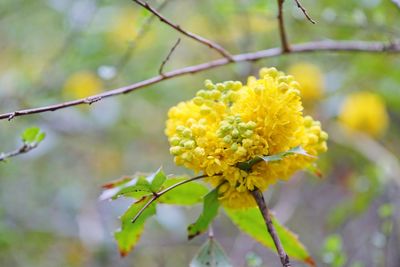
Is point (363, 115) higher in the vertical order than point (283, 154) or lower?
lower

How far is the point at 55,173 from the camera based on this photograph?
257cm

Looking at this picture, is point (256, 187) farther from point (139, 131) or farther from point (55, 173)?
point (55, 173)

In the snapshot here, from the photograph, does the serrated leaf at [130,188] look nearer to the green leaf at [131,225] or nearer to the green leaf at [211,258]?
the green leaf at [131,225]

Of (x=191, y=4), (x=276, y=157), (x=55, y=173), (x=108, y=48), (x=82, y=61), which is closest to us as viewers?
(x=276, y=157)

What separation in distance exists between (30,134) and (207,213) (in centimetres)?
36

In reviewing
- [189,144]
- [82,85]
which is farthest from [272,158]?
[82,85]

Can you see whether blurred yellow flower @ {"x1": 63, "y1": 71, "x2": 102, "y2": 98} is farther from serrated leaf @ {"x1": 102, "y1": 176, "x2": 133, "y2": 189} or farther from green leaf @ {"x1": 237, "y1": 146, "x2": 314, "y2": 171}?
green leaf @ {"x1": 237, "y1": 146, "x2": 314, "y2": 171}

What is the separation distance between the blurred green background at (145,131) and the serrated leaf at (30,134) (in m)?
0.81

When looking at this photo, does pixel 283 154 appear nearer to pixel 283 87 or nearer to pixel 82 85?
pixel 283 87

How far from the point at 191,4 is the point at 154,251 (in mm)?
1315

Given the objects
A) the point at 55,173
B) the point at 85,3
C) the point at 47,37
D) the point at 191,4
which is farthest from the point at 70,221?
the point at 191,4

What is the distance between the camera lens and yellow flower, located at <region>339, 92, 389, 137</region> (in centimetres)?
199

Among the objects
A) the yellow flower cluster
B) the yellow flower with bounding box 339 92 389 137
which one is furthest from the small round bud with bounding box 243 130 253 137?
the yellow flower with bounding box 339 92 389 137

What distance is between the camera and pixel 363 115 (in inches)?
78.5
